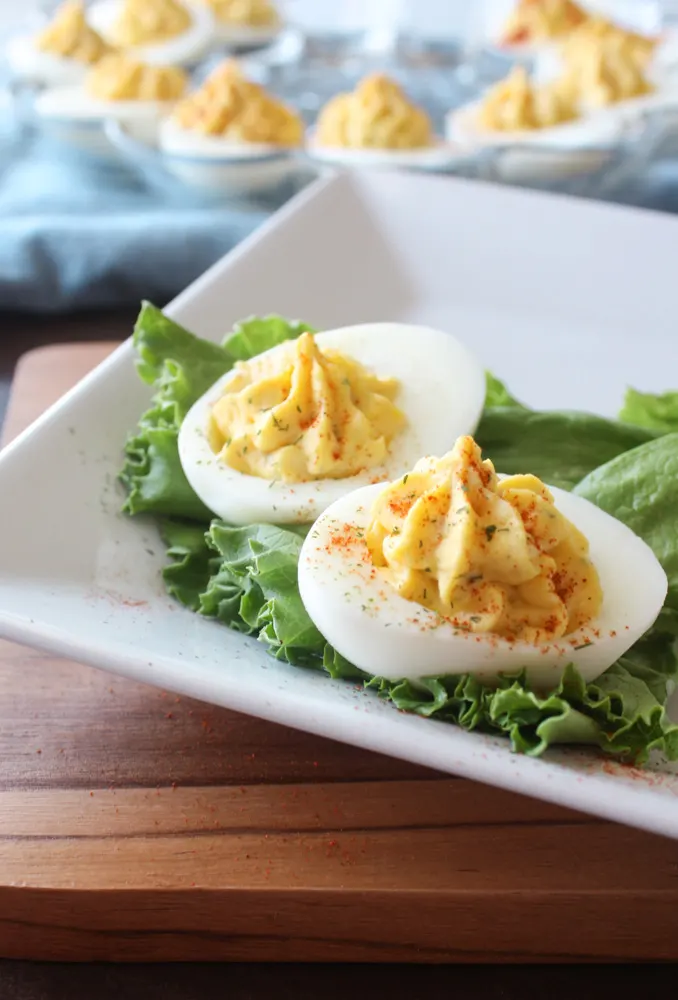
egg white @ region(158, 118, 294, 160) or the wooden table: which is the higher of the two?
egg white @ region(158, 118, 294, 160)

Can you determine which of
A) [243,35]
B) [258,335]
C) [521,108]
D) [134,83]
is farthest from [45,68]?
[258,335]

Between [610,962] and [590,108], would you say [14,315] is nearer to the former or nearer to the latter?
[590,108]

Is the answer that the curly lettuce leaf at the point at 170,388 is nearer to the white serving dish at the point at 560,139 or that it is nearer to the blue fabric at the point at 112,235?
the blue fabric at the point at 112,235

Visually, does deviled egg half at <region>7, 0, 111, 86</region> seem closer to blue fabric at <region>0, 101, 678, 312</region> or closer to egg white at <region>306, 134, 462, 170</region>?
blue fabric at <region>0, 101, 678, 312</region>

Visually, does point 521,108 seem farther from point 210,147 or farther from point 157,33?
point 157,33

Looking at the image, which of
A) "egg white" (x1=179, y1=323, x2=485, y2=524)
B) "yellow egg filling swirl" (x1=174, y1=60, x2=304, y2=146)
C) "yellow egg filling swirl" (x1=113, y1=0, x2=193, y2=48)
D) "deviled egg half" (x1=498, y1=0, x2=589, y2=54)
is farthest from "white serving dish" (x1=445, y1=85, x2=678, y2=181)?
"egg white" (x1=179, y1=323, x2=485, y2=524)

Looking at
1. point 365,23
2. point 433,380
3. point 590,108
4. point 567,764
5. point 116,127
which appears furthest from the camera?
point 365,23

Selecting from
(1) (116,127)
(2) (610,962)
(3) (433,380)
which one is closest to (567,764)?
(2) (610,962)
